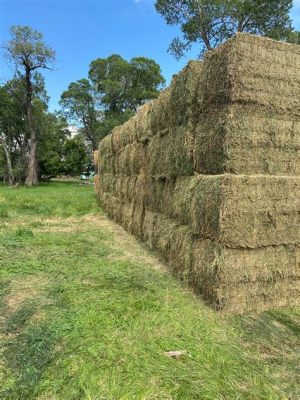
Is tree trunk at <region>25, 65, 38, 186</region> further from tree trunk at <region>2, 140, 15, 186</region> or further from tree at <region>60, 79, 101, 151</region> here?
tree at <region>60, 79, 101, 151</region>

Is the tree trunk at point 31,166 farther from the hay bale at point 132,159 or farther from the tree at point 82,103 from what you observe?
the hay bale at point 132,159

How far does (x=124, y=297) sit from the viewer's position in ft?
14.5

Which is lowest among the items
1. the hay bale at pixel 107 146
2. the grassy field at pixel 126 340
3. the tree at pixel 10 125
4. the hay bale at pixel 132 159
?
the grassy field at pixel 126 340

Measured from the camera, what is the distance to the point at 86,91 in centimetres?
4616

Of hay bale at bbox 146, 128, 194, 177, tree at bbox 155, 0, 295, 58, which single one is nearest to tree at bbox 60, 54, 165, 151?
tree at bbox 155, 0, 295, 58

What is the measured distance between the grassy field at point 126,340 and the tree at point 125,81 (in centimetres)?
3974

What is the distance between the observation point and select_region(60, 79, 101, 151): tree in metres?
46.1

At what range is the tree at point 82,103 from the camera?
46.1 m

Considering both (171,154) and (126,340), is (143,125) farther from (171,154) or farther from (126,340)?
(126,340)

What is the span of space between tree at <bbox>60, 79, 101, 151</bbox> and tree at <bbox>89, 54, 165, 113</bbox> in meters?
1.36

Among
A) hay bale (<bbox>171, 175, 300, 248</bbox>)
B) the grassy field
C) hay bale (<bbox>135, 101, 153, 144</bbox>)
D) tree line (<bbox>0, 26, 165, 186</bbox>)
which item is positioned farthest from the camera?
tree line (<bbox>0, 26, 165, 186</bbox>)

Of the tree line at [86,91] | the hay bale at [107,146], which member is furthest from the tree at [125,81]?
the hay bale at [107,146]

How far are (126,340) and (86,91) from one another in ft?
151

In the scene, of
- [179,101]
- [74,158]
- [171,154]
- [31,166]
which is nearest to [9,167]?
[31,166]
